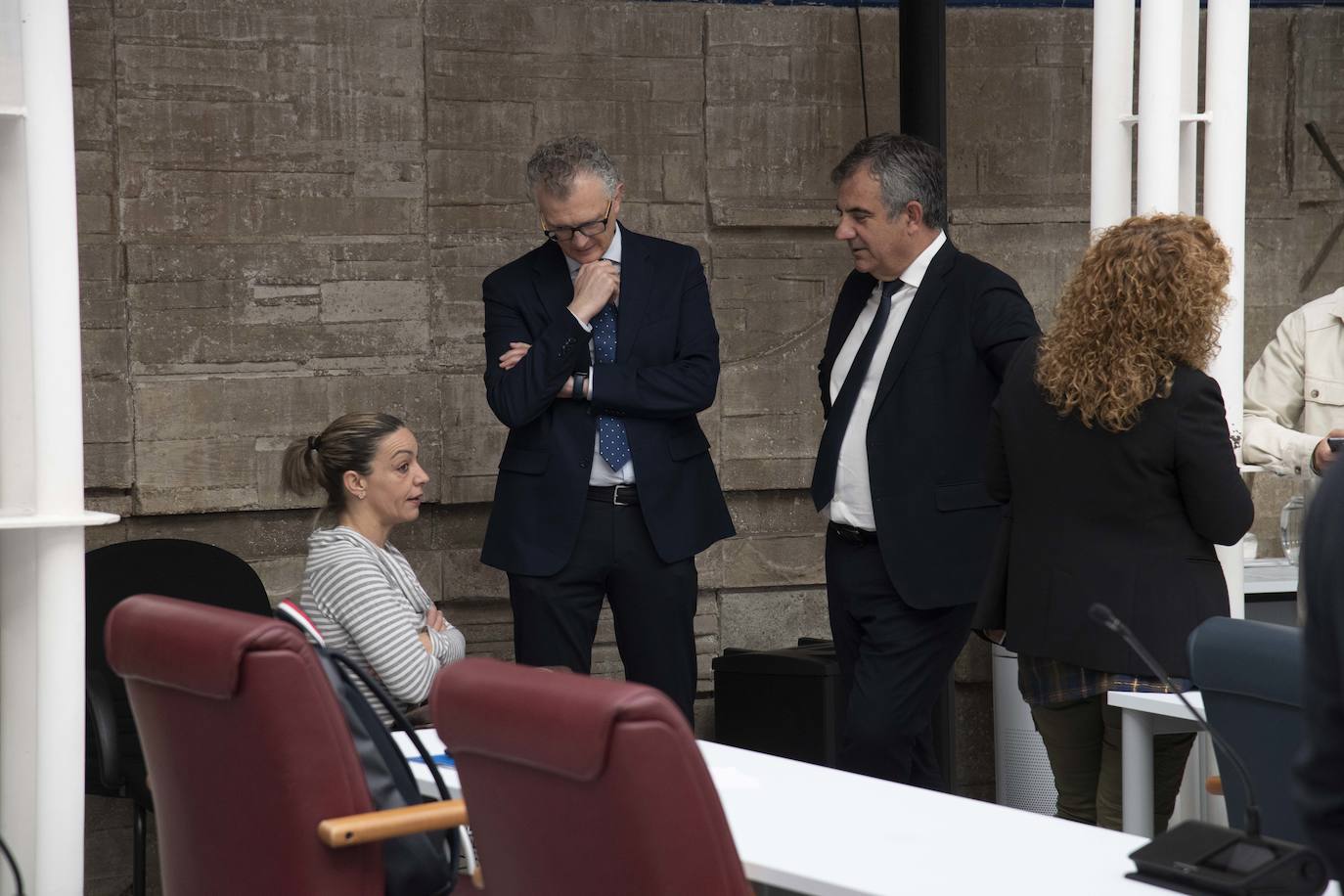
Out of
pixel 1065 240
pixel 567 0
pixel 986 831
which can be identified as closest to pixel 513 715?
pixel 986 831

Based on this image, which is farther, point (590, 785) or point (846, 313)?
point (846, 313)

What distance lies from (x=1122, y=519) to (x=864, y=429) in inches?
31.9

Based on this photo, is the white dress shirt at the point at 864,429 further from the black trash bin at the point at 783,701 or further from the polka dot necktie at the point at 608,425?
the black trash bin at the point at 783,701

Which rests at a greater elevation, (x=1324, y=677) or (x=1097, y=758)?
(x=1324, y=677)

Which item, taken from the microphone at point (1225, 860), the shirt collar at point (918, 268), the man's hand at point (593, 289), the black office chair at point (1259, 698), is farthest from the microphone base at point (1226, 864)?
the man's hand at point (593, 289)

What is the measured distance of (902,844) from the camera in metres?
2.03

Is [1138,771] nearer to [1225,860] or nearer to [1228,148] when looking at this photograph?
[1225,860]

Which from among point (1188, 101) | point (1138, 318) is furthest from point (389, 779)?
point (1188, 101)

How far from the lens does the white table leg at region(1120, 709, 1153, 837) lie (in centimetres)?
295

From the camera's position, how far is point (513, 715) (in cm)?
174

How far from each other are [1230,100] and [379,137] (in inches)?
96.9

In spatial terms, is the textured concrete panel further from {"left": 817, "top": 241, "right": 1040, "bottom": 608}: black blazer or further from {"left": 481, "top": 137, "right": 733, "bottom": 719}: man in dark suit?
{"left": 817, "top": 241, "right": 1040, "bottom": 608}: black blazer

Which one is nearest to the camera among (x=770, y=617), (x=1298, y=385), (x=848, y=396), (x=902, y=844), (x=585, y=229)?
(x=902, y=844)

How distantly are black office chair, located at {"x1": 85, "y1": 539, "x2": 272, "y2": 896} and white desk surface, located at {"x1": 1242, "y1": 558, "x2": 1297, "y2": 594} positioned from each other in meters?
2.68
